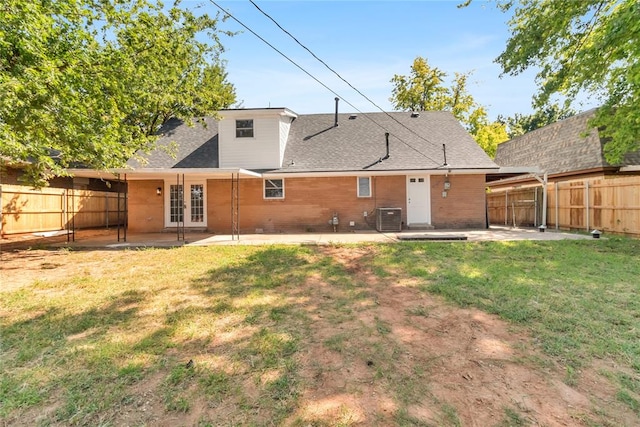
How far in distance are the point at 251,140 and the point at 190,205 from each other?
396cm

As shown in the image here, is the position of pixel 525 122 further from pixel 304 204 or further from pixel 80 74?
pixel 80 74

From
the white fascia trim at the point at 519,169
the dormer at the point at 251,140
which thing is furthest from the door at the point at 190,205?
the white fascia trim at the point at 519,169

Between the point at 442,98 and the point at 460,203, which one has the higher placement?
the point at 442,98

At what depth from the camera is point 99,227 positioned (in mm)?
16641

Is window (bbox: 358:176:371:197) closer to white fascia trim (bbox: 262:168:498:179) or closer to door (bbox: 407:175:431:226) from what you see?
white fascia trim (bbox: 262:168:498:179)

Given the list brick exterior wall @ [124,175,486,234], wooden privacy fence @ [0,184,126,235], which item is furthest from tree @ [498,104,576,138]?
wooden privacy fence @ [0,184,126,235]

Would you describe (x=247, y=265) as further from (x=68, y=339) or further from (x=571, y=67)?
(x=571, y=67)

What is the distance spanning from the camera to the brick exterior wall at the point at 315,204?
526 inches

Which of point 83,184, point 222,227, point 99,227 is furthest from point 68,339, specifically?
point 83,184

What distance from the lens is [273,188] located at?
44.4 ft

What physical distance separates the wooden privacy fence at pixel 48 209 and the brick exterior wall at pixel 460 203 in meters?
12.6

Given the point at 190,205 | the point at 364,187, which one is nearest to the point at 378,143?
the point at 364,187

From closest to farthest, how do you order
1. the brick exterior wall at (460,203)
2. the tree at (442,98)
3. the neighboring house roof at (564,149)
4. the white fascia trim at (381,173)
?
the white fascia trim at (381,173), the brick exterior wall at (460,203), the neighboring house roof at (564,149), the tree at (442,98)

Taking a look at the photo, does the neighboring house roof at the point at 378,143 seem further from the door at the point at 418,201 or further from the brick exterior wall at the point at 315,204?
the door at the point at 418,201
